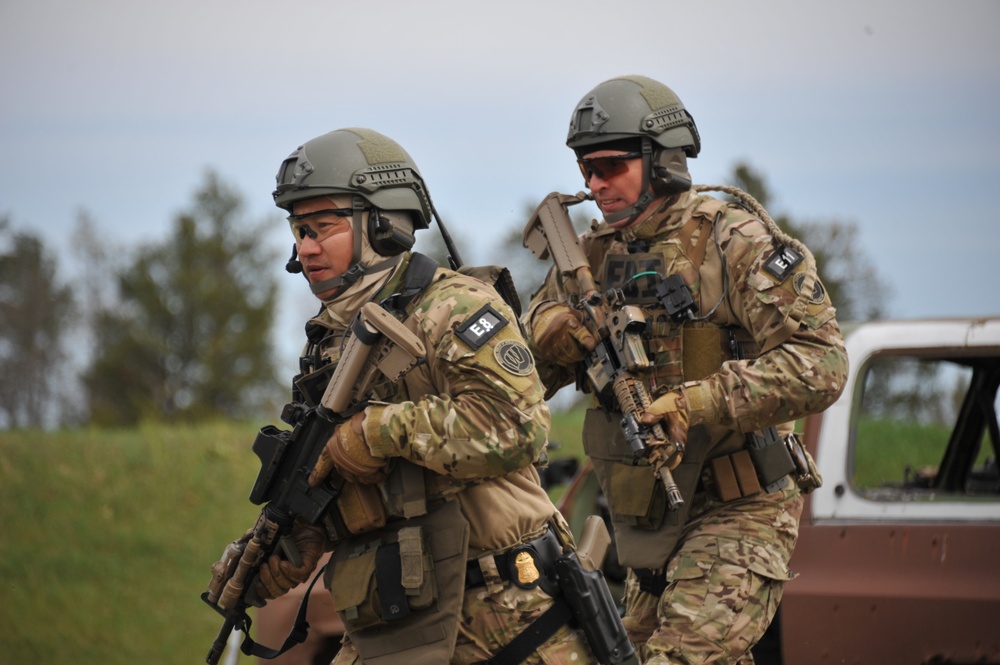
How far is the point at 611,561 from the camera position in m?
6.17

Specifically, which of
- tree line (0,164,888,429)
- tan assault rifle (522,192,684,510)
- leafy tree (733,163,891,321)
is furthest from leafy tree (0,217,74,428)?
tan assault rifle (522,192,684,510)

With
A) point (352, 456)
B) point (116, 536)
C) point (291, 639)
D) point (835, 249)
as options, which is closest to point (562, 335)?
point (352, 456)

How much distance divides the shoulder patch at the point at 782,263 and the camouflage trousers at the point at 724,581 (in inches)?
31.0

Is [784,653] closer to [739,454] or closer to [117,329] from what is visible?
[739,454]

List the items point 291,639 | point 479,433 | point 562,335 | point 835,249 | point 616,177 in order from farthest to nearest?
point 835,249, point 616,177, point 562,335, point 291,639, point 479,433

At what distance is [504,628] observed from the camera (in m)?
3.90

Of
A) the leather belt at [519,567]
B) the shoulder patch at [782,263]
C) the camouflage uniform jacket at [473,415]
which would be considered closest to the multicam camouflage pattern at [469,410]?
the camouflage uniform jacket at [473,415]

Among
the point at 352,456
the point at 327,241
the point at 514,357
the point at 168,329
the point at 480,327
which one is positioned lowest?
the point at 168,329

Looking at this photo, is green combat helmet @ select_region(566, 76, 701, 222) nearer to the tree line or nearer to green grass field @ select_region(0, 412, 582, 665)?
green grass field @ select_region(0, 412, 582, 665)

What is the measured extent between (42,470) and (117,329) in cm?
2987

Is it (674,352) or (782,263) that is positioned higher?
(782,263)

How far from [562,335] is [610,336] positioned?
0.19 m

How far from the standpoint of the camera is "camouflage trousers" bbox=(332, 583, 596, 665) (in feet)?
12.8

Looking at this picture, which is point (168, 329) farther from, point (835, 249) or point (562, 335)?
point (562, 335)
